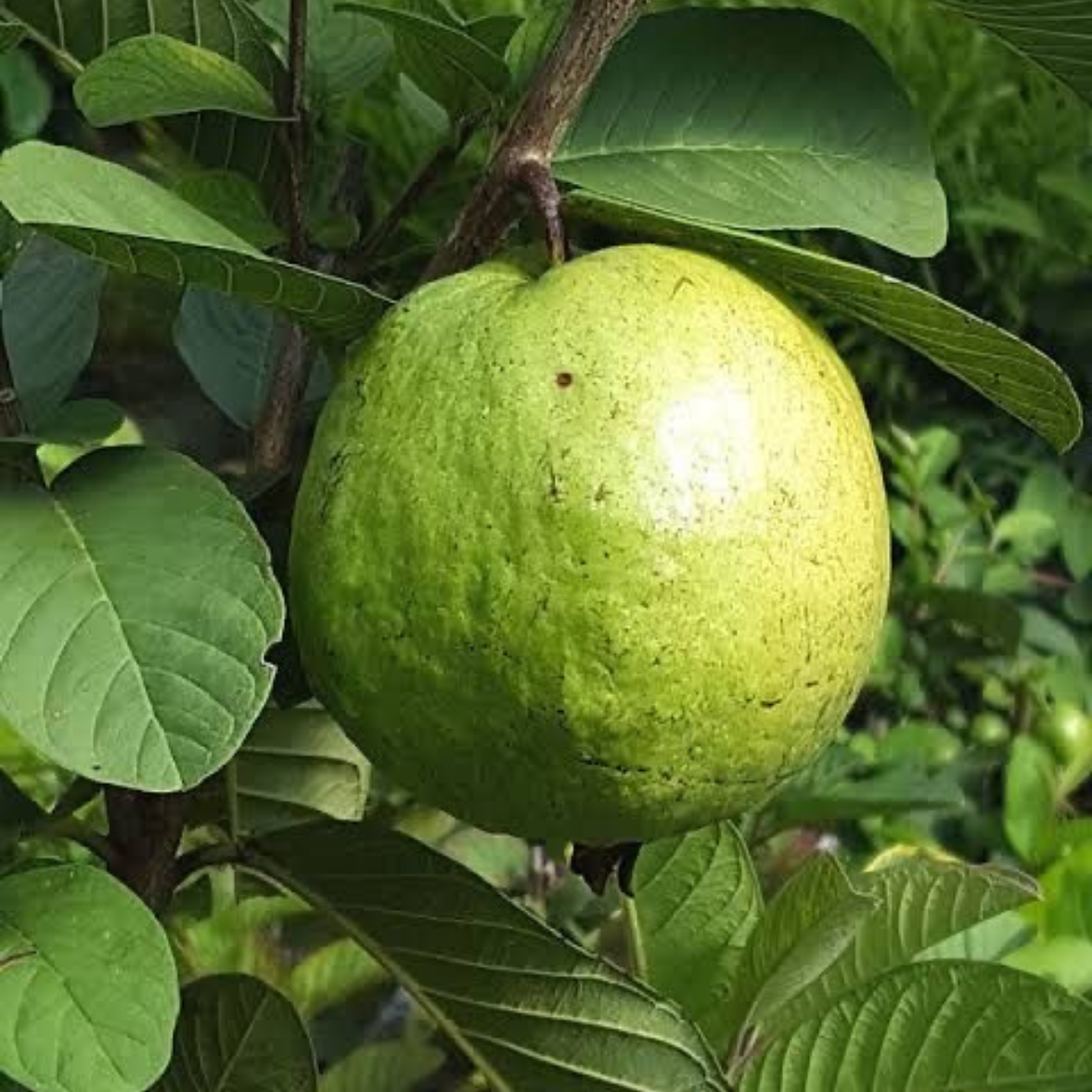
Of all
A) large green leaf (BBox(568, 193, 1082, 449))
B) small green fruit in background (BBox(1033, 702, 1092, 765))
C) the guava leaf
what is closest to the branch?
large green leaf (BBox(568, 193, 1082, 449))

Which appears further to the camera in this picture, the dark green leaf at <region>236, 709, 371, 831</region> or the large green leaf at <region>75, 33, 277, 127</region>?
the dark green leaf at <region>236, 709, 371, 831</region>

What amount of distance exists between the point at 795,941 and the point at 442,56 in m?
0.41

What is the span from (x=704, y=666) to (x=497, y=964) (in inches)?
10.3

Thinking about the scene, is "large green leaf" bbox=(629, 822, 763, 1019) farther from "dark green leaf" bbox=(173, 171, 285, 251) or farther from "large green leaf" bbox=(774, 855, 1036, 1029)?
"dark green leaf" bbox=(173, 171, 285, 251)

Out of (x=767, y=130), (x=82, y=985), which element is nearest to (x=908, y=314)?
(x=767, y=130)

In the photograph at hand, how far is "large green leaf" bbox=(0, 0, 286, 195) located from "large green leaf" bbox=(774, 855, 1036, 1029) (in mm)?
424

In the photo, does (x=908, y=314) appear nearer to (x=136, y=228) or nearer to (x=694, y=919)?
(x=136, y=228)

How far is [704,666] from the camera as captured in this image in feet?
1.99

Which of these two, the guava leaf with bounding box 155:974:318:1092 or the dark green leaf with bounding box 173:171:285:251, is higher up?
the dark green leaf with bounding box 173:171:285:251

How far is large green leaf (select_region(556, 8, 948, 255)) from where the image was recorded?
0.74 metres

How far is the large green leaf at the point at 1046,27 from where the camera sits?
0.71m

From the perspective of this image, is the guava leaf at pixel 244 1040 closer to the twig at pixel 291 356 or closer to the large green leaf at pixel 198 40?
the twig at pixel 291 356

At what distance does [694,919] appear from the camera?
40.6 inches

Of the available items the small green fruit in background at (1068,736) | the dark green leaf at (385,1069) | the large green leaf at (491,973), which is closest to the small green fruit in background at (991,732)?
the small green fruit in background at (1068,736)
